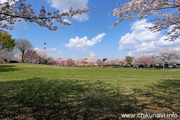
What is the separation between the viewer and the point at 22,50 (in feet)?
131

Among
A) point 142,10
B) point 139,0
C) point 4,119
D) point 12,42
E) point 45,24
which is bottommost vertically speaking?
point 4,119

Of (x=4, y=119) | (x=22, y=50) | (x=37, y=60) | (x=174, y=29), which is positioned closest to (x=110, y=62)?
(x=37, y=60)

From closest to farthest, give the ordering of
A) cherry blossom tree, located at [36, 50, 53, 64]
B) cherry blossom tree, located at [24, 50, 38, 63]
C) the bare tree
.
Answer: the bare tree
cherry blossom tree, located at [24, 50, 38, 63]
cherry blossom tree, located at [36, 50, 53, 64]

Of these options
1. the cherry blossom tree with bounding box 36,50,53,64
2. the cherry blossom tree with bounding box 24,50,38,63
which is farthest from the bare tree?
the cherry blossom tree with bounding box 36,50,53,64

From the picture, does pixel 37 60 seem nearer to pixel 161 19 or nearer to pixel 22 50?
pixel 22 50

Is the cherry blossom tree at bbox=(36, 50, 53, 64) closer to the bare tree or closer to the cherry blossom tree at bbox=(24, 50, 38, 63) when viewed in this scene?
the cherry blossom tree at bbox=(24, 50, 38, 63)

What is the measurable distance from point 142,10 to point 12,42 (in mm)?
37819

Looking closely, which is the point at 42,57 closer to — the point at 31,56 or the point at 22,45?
the point at 31,56

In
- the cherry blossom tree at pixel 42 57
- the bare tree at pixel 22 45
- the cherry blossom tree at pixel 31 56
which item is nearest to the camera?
the bare tree at pixel 22 45

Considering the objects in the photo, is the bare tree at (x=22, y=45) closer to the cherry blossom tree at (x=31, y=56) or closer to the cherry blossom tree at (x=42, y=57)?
the cherry blossom tree at (x=31, y=56)

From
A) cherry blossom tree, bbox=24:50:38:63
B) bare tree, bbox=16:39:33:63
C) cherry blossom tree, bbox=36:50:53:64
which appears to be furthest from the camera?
cherry blossom tree, bbox=36:50:53:64

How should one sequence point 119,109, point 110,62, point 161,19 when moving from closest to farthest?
point 119,109 → point 161,19 → point 110,62

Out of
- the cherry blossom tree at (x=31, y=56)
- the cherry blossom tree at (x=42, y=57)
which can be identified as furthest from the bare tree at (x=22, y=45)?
the cherry blossom tree at (x=42, y=57)

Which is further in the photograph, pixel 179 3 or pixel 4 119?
pixel 179 3
